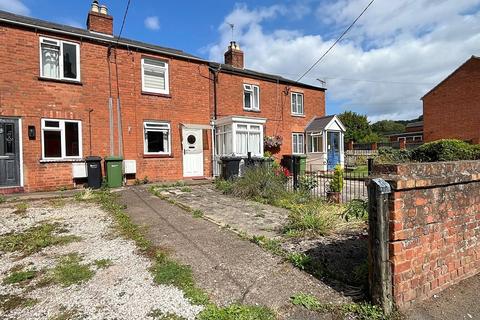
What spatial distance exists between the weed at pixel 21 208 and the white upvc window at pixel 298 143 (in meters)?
14.3

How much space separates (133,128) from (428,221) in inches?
460

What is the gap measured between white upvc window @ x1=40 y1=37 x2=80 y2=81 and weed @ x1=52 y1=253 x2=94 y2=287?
9454mm

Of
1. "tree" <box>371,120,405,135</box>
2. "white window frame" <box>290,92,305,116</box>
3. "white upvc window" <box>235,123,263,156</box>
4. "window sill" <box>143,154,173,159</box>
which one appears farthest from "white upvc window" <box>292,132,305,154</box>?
"tree" <box>371,120,405,135</box>

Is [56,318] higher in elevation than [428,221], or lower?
lower

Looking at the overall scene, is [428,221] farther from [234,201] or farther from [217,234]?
[234,201]

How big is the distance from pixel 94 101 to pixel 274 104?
9.90 metres

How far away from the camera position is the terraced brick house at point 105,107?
10.5 metres

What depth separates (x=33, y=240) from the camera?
16.1 feet

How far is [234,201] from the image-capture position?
8477 mm

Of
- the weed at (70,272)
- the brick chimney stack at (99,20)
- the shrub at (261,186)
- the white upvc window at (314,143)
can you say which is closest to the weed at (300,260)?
the weed at (70,272)

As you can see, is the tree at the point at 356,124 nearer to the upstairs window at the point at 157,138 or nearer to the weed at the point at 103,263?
the upstairs window at the point at 157,138

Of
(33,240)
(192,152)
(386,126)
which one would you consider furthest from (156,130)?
(386,126)

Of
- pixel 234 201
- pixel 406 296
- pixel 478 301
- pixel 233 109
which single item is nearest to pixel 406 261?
pixel 406 296

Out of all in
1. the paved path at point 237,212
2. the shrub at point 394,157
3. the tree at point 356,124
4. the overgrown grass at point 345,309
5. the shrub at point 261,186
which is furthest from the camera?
the tree at point 356,124
